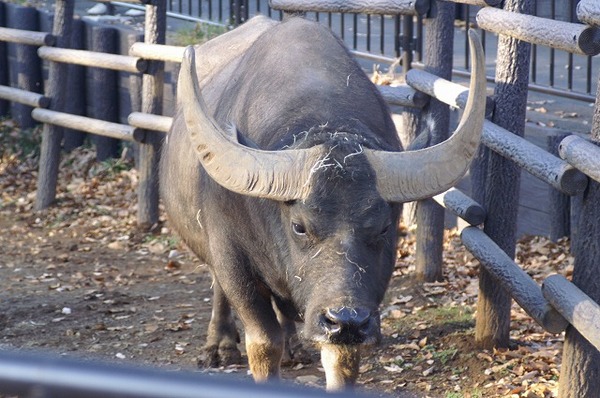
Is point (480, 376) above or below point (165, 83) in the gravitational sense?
below

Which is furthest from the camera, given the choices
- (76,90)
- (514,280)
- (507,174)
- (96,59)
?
(76,90)

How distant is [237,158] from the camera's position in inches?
170

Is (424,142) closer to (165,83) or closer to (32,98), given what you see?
(165,83)

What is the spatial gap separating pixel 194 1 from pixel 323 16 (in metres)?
2.14

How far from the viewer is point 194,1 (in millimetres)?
14695

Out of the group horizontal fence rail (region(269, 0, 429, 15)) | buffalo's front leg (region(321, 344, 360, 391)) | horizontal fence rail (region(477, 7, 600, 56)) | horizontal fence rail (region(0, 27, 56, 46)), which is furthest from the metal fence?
buffalo's front leg (region(321, 344, 360, 391))

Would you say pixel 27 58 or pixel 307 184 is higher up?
pixel 307 184

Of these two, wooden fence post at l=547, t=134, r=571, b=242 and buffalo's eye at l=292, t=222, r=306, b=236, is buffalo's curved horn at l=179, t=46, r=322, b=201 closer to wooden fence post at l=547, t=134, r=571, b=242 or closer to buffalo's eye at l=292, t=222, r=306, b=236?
buffalo's eye at l=292, t=222, r=306, b=236

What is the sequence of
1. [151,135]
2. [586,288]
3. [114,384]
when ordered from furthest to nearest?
[151,135]
[586,288]
[114,384]

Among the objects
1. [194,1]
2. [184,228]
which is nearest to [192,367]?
[184,228]

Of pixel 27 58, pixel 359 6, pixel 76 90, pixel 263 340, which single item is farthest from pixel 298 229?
pixel 27 58

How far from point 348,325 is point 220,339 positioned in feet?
8.30

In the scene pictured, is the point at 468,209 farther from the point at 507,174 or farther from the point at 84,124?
the point at 84,124

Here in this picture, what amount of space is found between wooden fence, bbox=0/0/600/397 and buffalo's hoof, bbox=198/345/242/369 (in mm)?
1463
